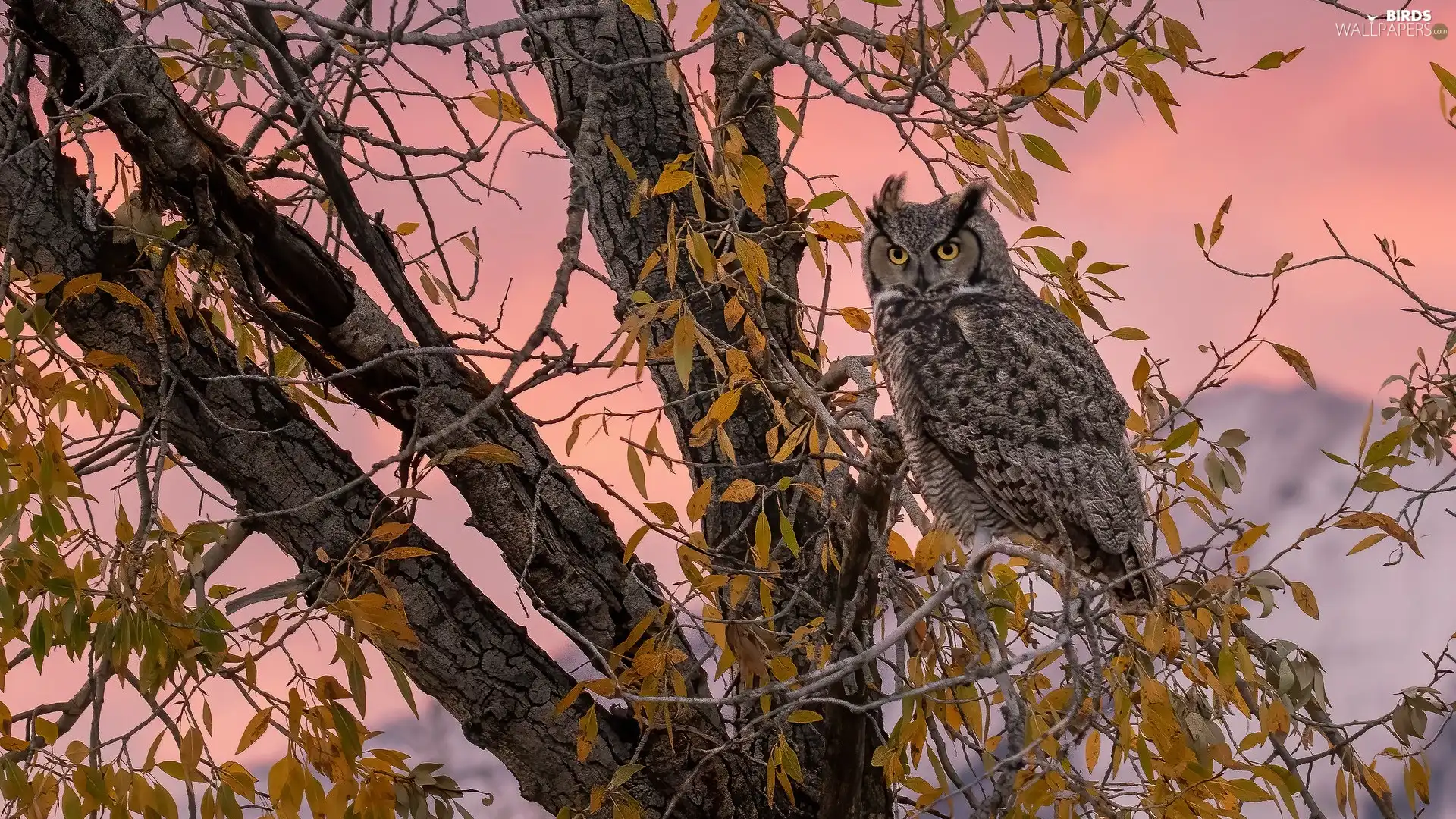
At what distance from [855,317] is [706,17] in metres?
0.57

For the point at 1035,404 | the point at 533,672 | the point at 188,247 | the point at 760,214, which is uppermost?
the point at 1035,404

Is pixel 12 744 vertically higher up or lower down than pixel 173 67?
lower down

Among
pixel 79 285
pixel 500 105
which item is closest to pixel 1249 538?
pixel 500 105

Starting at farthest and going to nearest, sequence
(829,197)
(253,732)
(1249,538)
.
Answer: (829,197) < (253,732) < (1249,538)

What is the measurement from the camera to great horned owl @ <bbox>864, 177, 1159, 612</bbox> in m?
2.13

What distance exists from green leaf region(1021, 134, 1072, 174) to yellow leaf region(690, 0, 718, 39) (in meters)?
0.43

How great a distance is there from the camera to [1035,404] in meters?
2.16

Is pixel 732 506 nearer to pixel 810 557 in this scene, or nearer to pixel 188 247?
pixel 810 557

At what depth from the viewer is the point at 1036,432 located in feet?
7.06

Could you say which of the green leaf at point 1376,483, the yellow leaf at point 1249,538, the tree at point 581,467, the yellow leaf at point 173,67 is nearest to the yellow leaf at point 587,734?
the tree at point 581,467

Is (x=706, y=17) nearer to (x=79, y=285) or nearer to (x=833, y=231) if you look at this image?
(x=833, y=231)

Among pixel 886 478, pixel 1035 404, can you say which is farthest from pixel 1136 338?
pixel 886 478

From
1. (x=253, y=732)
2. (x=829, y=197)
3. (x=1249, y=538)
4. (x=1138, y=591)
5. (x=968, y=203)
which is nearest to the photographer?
(x=1249, y=538)

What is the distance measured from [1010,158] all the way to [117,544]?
1332 mm
